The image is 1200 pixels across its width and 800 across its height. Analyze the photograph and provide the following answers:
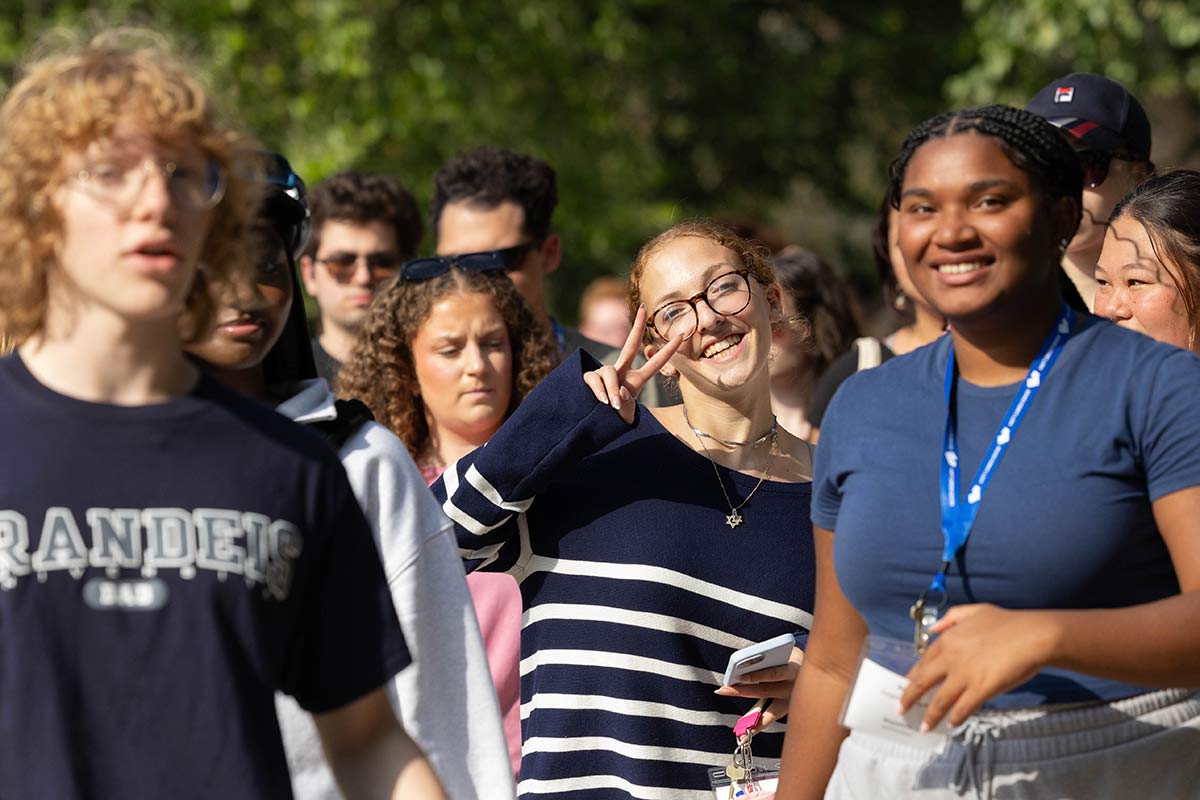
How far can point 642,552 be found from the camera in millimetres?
3854

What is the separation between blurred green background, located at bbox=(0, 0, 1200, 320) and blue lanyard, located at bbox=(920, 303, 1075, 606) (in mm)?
8601

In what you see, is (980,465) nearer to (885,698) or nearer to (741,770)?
(885,698)

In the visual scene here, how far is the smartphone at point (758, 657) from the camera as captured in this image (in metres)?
3.65

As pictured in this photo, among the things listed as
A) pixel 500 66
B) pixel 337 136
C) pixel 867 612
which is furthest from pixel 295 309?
pixel 500 66

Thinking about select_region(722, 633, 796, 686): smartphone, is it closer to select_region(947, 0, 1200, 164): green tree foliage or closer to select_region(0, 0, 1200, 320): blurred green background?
select_region(0, 0, 1200, 320): blurred green background

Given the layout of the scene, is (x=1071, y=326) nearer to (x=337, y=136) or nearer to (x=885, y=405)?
(x=885, y=405)

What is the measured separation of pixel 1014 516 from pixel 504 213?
4016mm

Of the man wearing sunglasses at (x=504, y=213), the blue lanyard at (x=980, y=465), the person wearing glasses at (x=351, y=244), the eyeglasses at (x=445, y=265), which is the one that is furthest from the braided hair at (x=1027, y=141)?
the person wearing glasses at (x=351, y=244)

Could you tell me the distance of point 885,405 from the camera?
3041 millimetres

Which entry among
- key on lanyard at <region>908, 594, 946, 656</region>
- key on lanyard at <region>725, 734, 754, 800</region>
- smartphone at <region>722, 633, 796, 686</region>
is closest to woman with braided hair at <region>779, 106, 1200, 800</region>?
key on lanyard at <region>908, 594, 946, 656</region>

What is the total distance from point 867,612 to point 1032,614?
44cm

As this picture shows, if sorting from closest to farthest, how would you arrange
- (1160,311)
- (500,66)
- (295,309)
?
(295,309) → (1160,311) → (500,66)

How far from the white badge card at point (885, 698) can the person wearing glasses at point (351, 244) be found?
12.9 ft

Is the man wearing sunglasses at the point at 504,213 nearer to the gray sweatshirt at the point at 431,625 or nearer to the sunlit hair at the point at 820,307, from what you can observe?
the sunlit hair at the point at 820,307
